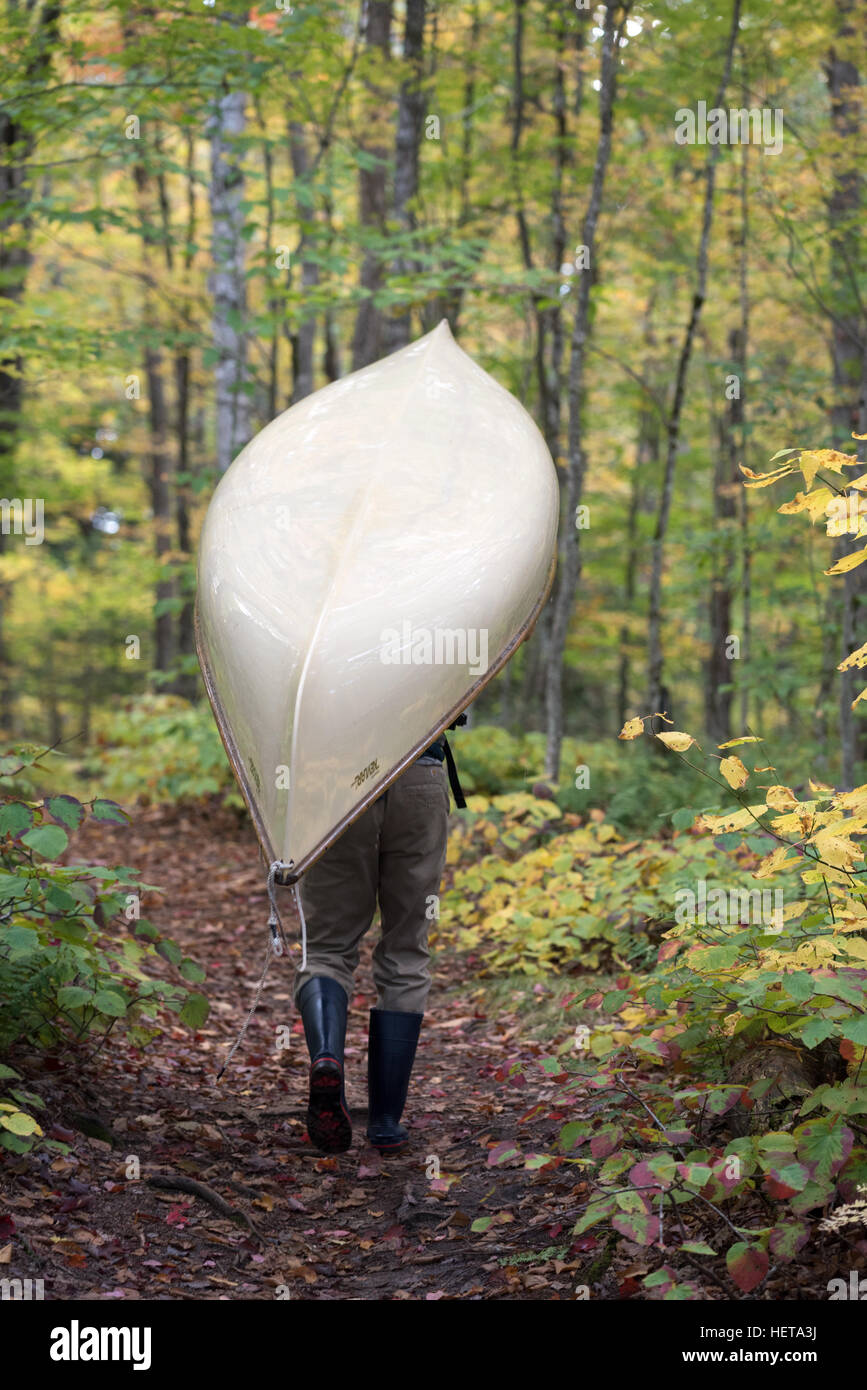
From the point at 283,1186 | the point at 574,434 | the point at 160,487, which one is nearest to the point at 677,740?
the point at 283,1186

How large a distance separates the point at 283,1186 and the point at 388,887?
85 centimetres

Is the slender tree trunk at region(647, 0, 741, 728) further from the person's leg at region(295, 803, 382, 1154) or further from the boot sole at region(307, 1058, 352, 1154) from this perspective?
the boot sole at region(307, 1058, 352, 1154)

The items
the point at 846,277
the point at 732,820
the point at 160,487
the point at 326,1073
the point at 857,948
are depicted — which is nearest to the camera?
the point at 857,948

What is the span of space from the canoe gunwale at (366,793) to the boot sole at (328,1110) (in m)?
0.53

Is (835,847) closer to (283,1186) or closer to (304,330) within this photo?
(283,1186)

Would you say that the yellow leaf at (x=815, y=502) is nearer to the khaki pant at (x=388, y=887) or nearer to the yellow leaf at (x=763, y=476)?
the yellow leaf at (x=763, y=476)

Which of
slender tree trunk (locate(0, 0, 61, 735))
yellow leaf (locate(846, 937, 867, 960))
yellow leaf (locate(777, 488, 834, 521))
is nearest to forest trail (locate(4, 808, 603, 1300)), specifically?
yellow leaf (locate(846, 937, 867, 960))

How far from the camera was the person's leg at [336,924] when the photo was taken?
3.01m

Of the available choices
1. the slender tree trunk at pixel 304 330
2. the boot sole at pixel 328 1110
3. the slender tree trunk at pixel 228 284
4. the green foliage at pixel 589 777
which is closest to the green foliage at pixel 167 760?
the green foliage at pixel 589 777

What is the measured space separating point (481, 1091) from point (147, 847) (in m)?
4.32

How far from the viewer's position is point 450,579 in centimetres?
349

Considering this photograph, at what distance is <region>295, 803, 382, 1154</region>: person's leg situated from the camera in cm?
301

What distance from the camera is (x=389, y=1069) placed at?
3.15 meters

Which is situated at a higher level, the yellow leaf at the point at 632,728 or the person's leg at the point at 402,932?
the yellow leaf at the point at 632,728
